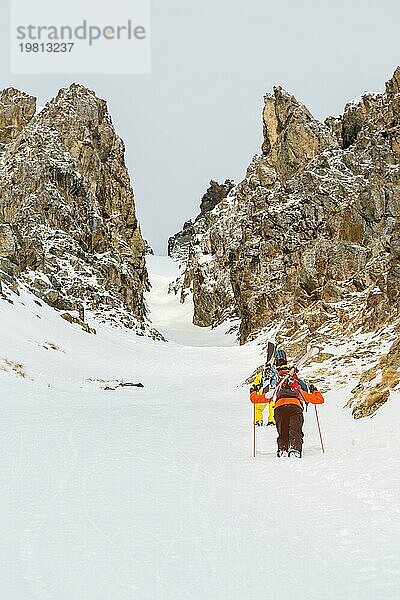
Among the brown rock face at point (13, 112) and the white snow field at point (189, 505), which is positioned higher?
the brown rock face at point (13, 112)

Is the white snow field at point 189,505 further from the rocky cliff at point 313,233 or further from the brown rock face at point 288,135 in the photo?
the brown rock face at point 288,135

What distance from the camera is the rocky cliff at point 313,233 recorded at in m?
23.2

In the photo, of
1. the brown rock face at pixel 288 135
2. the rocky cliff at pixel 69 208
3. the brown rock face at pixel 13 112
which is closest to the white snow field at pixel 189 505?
the rocky cliff at pixel 69 208

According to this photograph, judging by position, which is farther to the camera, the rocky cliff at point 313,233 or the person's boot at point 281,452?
the rocky cliff at point 313,233

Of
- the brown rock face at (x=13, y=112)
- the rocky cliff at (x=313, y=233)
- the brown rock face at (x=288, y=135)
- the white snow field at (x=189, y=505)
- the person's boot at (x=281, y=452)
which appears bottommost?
the person's boot at (x=281, y=452)

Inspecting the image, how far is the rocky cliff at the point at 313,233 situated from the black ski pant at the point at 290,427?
180 centimetres

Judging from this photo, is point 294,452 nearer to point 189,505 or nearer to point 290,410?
point 290,410

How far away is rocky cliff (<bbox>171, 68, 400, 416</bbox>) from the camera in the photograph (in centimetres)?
2325

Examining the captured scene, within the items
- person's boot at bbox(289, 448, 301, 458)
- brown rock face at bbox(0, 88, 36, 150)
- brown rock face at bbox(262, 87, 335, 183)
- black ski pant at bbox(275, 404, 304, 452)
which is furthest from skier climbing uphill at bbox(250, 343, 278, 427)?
brown rock face at bbox(0, 88, 36, 150)

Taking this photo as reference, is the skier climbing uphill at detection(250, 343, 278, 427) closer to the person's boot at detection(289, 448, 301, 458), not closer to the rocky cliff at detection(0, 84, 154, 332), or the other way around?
the person's boot at detection(289, 448, 301, 458)

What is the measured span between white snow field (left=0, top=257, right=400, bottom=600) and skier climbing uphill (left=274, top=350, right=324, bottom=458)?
0.29m

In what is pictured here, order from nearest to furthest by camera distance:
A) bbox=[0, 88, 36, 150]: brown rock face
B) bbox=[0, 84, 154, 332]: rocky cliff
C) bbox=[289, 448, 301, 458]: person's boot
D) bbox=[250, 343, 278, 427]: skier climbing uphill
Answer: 1. bbox=[289, 448, 301, 458]: person's boot
2. bbox=[250, 343, 278, 427]: skier climbing uphill
3. bbox=[0, 84, 154, 332]: rocky cliff
4. bbox=[0, 88, 36, 150]: brown rock face

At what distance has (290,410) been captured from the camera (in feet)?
26.4

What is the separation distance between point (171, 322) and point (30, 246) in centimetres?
4053
